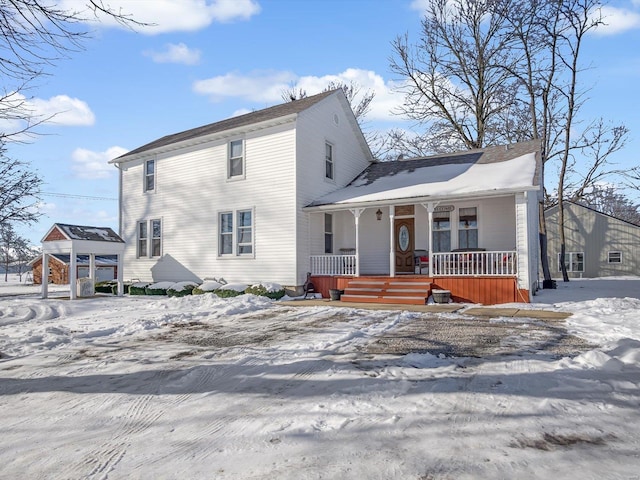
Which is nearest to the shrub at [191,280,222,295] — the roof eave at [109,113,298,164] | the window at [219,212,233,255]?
the window at [219,212,233,255]

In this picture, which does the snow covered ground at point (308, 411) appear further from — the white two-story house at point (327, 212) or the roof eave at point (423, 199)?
the white two-story house at point (327, 212)

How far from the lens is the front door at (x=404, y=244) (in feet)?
47.8

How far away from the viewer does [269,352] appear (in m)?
5.76

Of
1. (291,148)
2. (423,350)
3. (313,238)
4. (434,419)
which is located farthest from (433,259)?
(434,419)

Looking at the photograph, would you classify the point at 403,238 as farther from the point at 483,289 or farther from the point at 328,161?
the point at 328,161

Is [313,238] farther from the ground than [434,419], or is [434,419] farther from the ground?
[313,238]

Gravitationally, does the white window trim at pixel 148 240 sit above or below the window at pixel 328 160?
below

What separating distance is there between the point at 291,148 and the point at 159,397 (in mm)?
11224

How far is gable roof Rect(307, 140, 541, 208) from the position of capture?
11914mm

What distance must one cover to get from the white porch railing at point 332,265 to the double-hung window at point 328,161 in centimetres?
349

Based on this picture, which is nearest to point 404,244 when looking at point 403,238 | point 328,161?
point 403,238

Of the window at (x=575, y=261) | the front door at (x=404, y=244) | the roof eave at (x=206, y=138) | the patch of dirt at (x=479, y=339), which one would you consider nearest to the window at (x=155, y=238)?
the roof eave at (x=206, y=138)

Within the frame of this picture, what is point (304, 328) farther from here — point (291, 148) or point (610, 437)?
point (291, 148)

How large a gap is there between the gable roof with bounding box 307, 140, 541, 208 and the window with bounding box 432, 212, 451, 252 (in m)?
1.20
